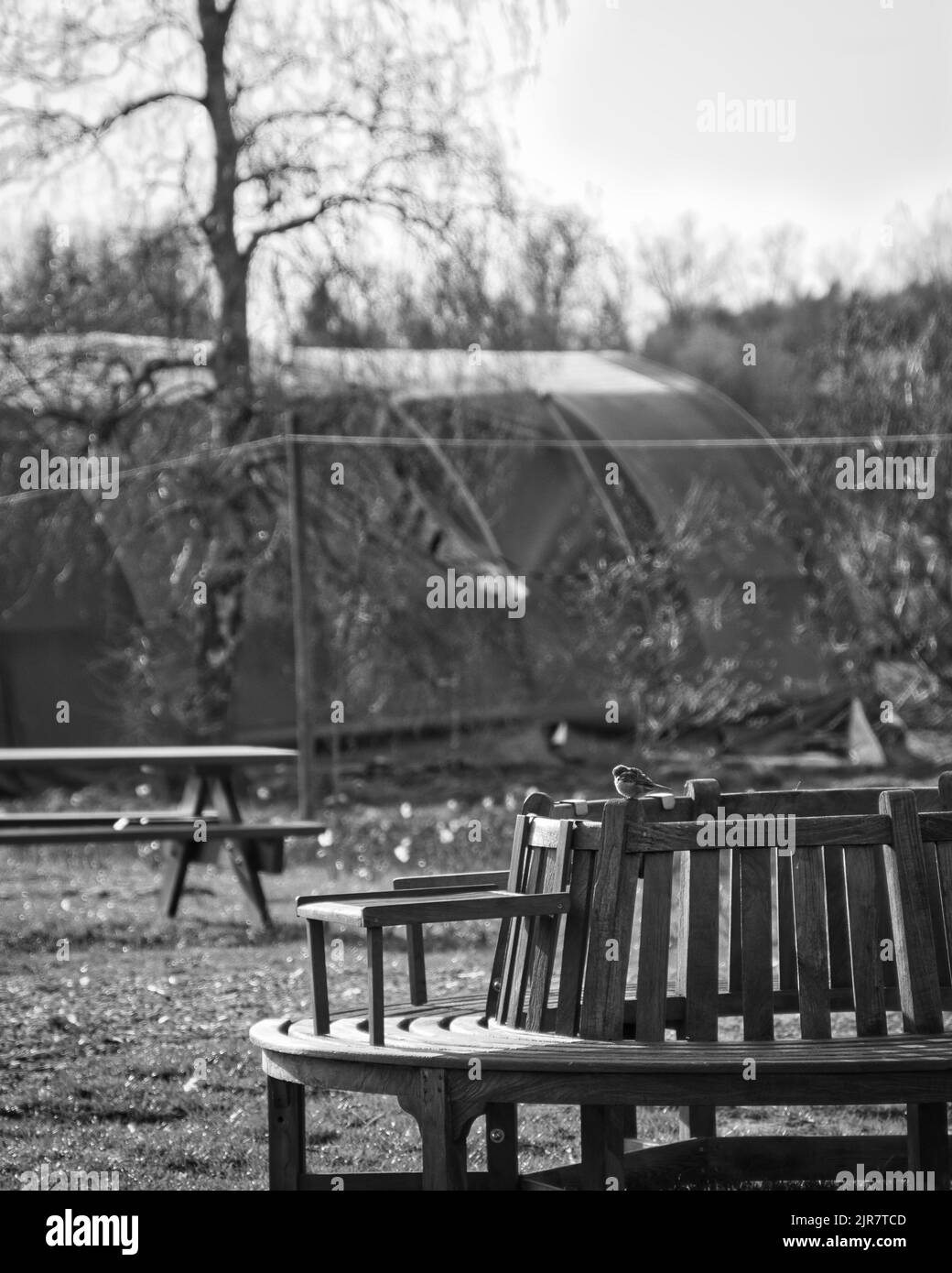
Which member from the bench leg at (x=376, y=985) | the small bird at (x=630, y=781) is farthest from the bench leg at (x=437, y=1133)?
the small bird at (x=630, y=781)

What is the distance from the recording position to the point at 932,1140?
395 centimetres

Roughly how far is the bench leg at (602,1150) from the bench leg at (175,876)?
4958mm

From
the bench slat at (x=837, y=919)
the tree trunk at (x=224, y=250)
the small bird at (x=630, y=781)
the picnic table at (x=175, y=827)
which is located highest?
the tree trunk at (x=224, y=250)

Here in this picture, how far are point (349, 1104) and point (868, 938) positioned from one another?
2.30m

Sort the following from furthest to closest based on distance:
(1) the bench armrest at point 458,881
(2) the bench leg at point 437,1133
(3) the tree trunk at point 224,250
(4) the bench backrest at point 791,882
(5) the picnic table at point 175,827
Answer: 1. (3) the tree trunk at point 224,250
2. (5) the picnic table at point 175,827
3. (1) the bench armrest at point 458,881
4. (4) the bench backrest at point 791,882
5. (2) the bench leg at point 437,1133

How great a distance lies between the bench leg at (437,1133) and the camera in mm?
3676

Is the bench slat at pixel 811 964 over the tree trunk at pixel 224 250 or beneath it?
beneath

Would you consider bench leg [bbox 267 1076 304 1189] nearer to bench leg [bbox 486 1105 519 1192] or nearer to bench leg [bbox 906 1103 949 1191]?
bench leg [bbox 486 1105 519 1192]

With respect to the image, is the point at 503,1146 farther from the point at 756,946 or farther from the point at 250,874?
the point at 250,874

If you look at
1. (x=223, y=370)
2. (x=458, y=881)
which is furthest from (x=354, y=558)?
(x=458, y=881)

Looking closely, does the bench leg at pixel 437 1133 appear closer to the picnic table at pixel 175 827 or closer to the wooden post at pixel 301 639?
the picnic table at pixel 175 827

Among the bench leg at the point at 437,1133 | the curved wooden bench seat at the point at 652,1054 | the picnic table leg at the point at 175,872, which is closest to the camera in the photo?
the curved wooden bench seat at the point at 652,1054

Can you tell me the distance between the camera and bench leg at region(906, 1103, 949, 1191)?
3938 mm
